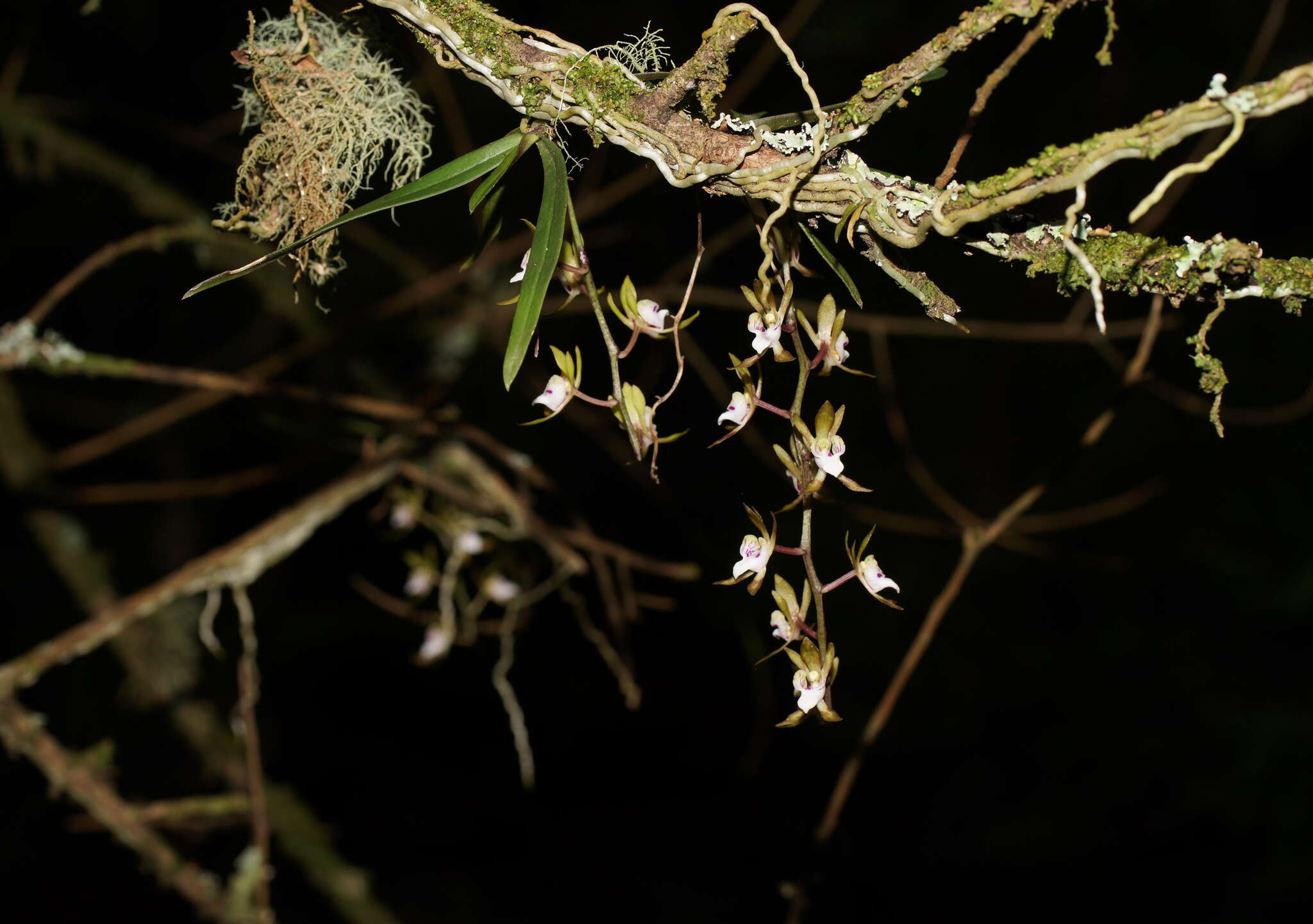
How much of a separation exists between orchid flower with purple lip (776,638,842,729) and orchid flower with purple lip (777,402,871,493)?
75 millimetres

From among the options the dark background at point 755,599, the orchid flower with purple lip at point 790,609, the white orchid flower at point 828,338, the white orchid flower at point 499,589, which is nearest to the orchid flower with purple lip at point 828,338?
the white orchid flower at point 828,338

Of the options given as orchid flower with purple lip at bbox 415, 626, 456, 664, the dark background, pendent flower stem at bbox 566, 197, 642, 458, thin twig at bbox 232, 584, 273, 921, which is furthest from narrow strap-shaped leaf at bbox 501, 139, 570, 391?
the dark background

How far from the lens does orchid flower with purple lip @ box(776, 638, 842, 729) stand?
1.42 feet

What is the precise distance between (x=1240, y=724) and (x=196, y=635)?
186 cm

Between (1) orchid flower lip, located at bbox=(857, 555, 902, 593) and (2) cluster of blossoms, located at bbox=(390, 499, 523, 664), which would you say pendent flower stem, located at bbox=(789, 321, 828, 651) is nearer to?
(1) orchid flower lip, located at bbox=(857, 555, 902, 593)

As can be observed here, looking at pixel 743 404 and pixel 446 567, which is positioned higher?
pixel 446 567

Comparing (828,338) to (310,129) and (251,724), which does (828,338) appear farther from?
(251,724)

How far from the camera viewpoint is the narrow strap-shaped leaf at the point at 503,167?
0.46 metres

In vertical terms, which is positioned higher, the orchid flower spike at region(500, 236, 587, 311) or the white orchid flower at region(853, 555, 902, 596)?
the orchid flower spike at region(500, 236, 587, 311)

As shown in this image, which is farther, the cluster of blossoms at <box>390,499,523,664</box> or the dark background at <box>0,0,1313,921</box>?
the dark background at <box>0,0,1313,921</box>

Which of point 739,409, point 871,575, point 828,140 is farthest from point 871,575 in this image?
point 828,140

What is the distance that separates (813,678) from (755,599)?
114 centimetres

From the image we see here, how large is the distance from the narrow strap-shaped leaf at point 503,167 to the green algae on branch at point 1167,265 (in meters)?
0.22

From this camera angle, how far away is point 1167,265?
40 centimetres
